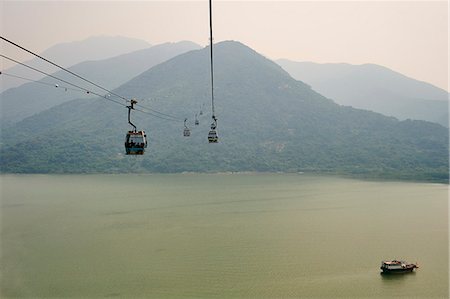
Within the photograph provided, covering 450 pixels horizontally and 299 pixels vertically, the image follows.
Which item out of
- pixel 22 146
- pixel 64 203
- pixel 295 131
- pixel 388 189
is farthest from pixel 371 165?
pixel 22 146

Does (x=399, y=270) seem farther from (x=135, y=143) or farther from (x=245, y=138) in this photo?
(x=245, y=138)

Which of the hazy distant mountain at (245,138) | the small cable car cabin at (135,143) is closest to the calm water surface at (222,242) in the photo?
the small cable car cabin at (135,143)

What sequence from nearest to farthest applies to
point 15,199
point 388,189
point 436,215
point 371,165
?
point 436,215, point 15,199, point 388,189, point 371,165

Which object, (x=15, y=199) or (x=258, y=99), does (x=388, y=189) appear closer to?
(x=15, y=199)

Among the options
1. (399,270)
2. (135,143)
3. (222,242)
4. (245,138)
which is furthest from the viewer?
(245,138)

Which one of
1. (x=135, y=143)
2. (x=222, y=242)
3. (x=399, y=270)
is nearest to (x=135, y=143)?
(x=135, y=143)

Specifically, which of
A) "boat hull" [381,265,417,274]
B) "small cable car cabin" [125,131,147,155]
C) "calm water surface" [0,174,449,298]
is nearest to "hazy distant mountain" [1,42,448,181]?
"calm water surface" [0,174,449,298]

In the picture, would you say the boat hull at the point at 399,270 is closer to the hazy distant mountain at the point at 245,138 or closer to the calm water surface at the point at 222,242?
the calm water surface at the point at 222,242
